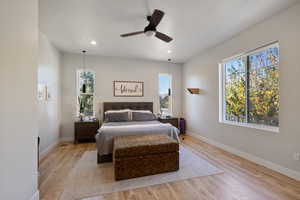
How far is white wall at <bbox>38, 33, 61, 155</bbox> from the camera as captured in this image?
323 cm

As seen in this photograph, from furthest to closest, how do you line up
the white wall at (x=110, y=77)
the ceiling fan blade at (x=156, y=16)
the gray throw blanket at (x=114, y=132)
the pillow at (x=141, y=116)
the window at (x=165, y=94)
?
the window at (x=165, y=94)
the white wall at (x=110, y=77)
the pillow at (x=141, y=116)
the gray throw blanket at (x=114, y=132)
the ceiling fan blade at (x=156, y=16)

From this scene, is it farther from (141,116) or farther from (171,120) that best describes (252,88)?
(141,116)

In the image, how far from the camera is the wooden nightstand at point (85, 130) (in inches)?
171

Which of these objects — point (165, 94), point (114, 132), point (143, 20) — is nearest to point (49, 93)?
point (114, 132)

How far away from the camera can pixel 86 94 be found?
16.1 feet

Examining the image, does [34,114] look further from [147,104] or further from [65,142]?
[147,104]

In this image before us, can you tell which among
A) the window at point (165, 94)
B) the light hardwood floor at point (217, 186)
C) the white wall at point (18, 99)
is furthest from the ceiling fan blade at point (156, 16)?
the window at point (165, 94)

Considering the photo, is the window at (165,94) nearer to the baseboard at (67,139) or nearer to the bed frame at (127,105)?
the bed frame at (127,105)

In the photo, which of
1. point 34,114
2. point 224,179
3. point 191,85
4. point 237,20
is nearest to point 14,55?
point 34,114

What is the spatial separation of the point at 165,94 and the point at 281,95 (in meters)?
3.65

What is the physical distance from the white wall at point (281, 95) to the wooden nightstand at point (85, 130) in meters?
3.59

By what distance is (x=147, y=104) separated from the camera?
5.27 meters

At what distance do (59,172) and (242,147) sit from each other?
3.90 m

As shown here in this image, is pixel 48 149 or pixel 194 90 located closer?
pixel 48 149
